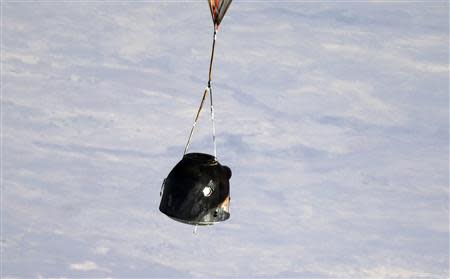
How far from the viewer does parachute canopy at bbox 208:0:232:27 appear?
337 inches

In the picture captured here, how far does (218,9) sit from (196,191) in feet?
6.21

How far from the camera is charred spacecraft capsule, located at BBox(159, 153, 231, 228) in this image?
28.0 feet

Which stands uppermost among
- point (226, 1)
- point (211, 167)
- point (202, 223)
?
point (226, 1)

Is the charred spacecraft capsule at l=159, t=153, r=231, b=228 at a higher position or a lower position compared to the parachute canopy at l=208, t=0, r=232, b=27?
lower

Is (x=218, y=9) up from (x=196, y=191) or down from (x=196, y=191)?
up

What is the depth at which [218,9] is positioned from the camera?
863cm

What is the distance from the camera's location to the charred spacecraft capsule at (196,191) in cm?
854

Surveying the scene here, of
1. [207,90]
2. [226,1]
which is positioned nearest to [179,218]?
[207,90]

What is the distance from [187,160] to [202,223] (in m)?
0.68

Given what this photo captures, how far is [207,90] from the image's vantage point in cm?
867

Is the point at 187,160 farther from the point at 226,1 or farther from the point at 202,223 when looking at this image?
the point at 226,1

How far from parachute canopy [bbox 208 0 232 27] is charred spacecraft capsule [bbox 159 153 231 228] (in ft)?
4.67

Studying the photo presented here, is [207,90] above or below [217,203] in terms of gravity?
above

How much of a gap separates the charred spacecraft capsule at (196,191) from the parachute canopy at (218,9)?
1.42 metres
